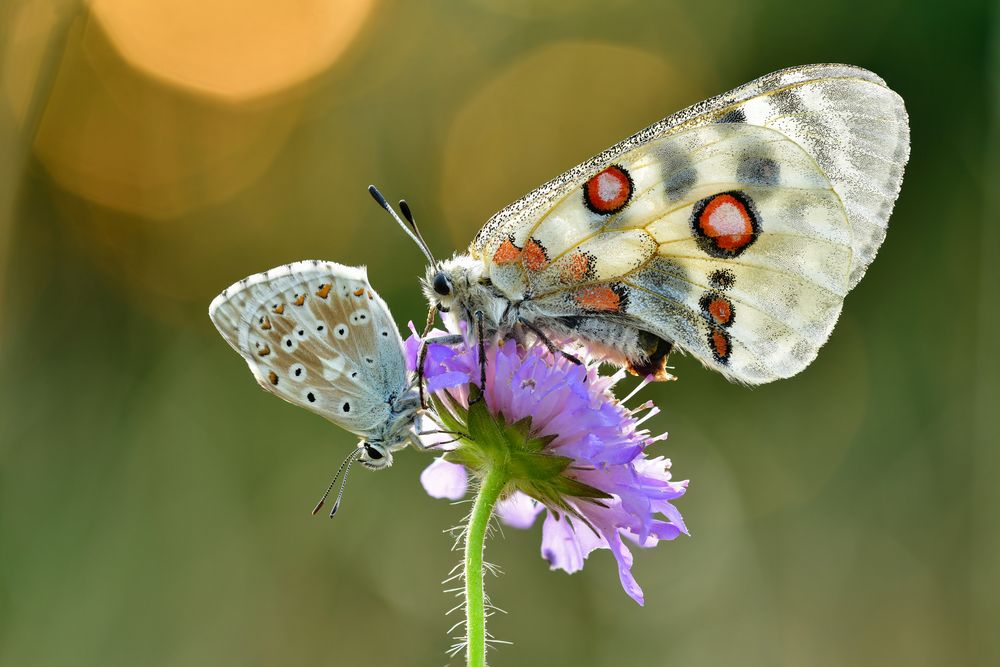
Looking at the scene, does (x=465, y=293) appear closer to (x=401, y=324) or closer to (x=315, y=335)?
(x=315, y=335)

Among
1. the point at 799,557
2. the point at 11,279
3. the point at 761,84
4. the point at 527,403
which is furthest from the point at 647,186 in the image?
the point at 799,557

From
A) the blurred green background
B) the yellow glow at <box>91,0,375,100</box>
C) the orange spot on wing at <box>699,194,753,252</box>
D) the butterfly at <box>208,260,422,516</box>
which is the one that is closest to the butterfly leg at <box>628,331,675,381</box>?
the orange spot on wing at <box>699,194,753,252</box>

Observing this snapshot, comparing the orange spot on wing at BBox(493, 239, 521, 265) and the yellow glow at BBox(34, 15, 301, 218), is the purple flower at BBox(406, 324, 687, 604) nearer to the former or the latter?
the orange spot on wing at BBox(493, 239, 521, 265)

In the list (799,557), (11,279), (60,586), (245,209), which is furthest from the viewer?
(245,209)

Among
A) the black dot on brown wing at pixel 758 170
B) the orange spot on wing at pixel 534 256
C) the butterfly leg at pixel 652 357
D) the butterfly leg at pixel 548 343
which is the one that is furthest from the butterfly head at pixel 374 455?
the black dot on brown wing at pixel 758 170

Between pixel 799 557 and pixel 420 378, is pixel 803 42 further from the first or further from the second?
pixel 420 378

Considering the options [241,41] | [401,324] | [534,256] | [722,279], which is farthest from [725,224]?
[241,41]
